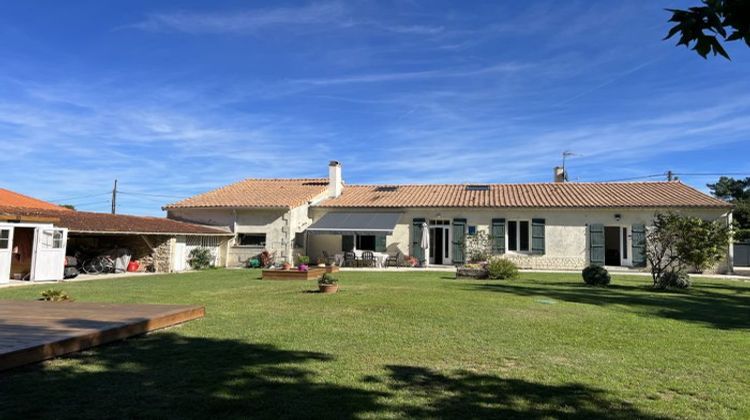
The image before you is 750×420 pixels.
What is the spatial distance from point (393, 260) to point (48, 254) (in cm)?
1688

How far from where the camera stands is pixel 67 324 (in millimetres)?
7242

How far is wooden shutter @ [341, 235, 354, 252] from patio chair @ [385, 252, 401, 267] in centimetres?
270

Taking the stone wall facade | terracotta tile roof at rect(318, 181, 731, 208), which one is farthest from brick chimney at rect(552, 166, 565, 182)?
the stone wall facade

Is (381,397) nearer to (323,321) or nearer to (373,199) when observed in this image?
(323,321)

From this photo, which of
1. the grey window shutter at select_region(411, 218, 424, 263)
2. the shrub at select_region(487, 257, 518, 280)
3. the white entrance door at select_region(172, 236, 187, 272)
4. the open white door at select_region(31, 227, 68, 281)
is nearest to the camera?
the open white door at select_region(31, 227, 68, 281)

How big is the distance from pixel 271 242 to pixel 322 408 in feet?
80.6

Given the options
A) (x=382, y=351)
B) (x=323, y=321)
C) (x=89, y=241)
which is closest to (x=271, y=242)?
(x=89, y=241)

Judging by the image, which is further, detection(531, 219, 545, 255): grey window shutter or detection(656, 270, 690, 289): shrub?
detection(531, 219, 545, 255): grey window shutter

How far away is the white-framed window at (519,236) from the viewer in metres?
27.8

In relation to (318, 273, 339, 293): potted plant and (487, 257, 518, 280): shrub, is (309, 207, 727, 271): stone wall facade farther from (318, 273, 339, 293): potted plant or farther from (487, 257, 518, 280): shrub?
(318, 273, 339, 293): potted plant

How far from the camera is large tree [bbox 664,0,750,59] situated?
126 inches

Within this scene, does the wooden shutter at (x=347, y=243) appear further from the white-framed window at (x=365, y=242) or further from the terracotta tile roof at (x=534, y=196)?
the terracotta tile roof at (x=534, y=196)

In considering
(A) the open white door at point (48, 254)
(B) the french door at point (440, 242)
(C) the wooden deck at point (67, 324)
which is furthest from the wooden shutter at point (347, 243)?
(C) the wooden deck at point (67, 324)

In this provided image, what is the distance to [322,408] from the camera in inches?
175
